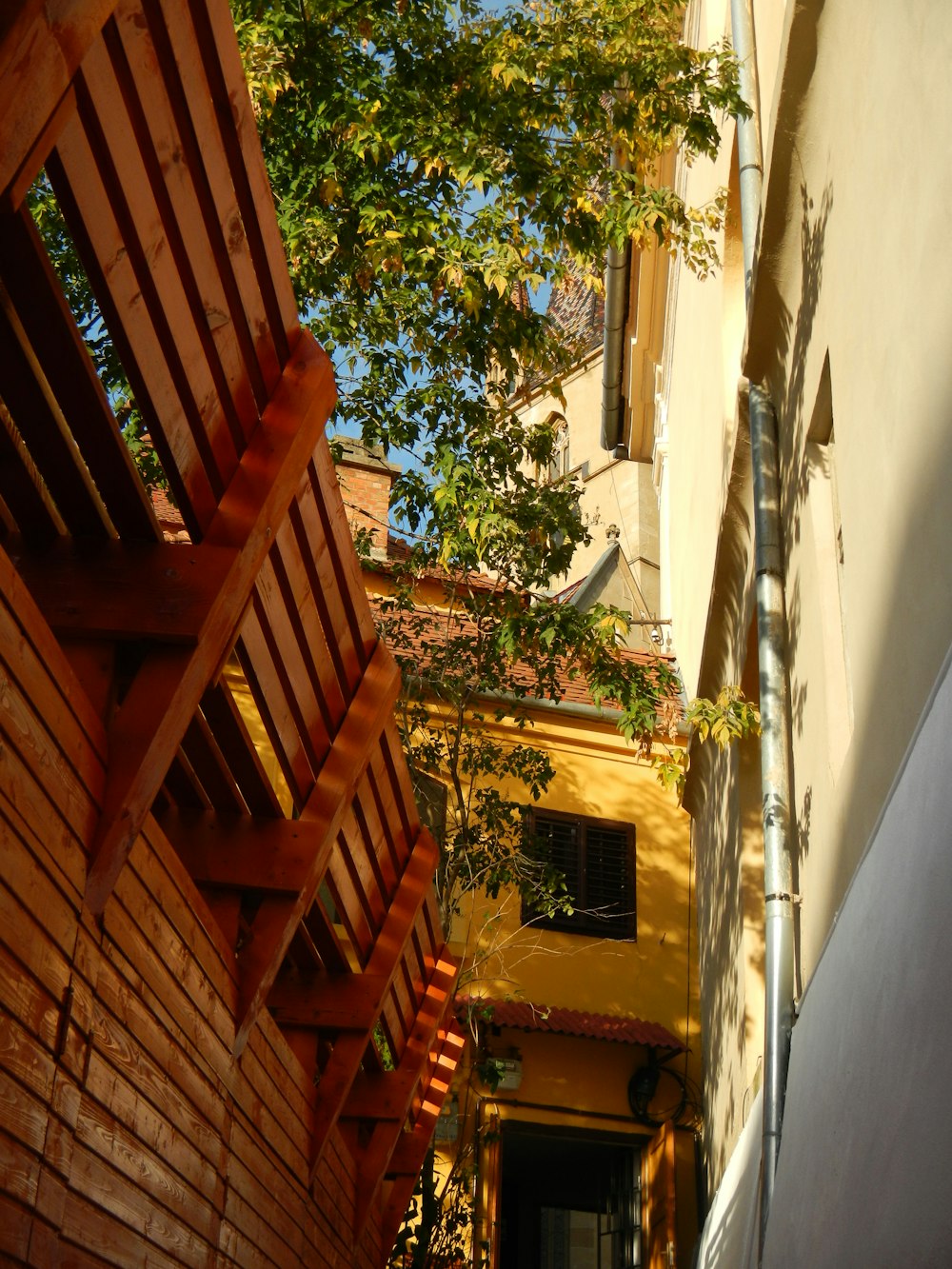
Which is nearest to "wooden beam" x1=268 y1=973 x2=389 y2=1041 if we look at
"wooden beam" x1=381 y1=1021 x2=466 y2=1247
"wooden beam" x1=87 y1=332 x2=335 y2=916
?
"wooden beam" x1=381 y1=1021 x2=466 y2=1247

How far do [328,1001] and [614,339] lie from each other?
15862 mm

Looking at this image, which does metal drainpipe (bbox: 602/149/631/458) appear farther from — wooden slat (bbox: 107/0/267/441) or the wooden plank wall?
the wooden plank wall

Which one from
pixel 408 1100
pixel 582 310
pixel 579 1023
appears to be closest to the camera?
pixel 408 1100

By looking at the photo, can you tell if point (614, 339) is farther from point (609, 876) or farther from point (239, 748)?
point (239, 748)

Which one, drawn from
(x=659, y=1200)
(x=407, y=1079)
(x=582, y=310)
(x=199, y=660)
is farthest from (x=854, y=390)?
(x=582, y=310)

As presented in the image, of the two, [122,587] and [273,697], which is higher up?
[273,697]

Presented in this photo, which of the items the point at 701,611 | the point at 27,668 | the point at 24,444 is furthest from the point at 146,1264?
the point at 701,611

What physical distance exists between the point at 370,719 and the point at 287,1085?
151 cm

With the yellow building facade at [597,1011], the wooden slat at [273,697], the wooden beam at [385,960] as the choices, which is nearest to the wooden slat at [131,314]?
the wooden slat at [273,697]

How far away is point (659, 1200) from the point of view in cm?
1388

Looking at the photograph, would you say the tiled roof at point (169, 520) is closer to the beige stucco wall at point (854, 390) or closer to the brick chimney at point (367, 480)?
the brick chimney at point (367, 480)

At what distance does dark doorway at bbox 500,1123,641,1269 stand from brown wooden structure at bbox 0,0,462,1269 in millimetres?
9533

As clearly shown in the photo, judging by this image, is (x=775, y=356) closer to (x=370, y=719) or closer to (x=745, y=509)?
(x=745, y=509)

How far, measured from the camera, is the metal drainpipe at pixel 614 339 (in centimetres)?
1897
